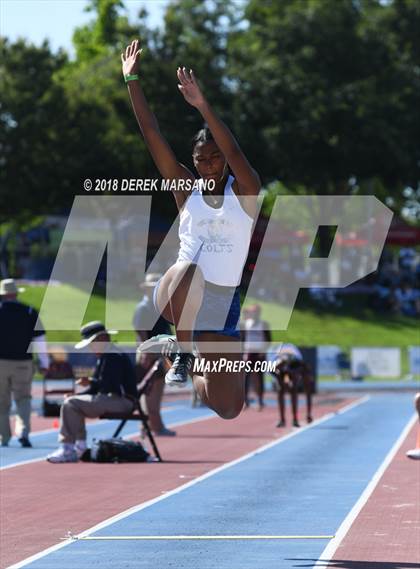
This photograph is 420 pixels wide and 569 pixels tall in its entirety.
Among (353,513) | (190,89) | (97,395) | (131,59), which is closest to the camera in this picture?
(190,89)

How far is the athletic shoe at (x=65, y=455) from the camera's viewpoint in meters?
14.6

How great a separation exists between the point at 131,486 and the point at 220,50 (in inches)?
1860

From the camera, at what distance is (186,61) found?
5541 cm

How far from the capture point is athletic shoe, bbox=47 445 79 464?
14.6 m

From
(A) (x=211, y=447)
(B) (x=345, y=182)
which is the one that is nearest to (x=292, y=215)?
(B) (x=345, y=182)

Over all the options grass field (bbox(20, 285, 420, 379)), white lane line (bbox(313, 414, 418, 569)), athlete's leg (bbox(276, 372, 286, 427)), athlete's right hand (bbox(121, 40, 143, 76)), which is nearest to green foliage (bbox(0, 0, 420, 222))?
grass field (bbox(20, 285, 420, 379))

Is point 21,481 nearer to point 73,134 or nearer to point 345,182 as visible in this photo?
point 73,134

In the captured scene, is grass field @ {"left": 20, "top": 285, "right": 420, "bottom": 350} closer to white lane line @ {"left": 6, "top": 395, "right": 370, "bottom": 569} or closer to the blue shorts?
white lane line @ {"left": 6, "top": 395, "right": 370, "bottom": 569}

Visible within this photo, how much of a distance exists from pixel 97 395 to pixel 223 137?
26.6 ft

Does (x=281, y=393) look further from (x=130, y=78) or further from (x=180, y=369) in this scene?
(x=130, y=78)

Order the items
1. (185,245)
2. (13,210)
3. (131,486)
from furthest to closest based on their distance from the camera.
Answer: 1. (13,210)
2. (131,486)
3. (185,245)

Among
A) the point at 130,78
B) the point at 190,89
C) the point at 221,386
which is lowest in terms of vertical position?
the point at 221,386

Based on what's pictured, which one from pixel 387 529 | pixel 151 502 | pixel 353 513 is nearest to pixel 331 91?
pixel 151 502

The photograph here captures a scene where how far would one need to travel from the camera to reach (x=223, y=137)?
24.3 feet
